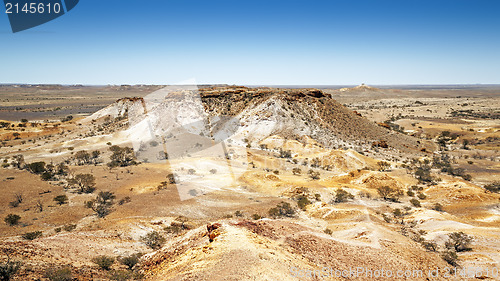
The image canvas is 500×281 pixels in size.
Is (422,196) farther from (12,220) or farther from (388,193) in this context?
(12,220)

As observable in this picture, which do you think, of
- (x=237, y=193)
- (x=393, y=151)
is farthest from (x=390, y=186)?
(x=393, y=151)

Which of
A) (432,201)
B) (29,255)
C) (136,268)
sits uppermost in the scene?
(29,255)

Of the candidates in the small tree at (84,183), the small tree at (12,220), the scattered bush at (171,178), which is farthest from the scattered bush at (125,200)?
the small tree at (12,220)

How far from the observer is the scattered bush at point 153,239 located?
1224cm

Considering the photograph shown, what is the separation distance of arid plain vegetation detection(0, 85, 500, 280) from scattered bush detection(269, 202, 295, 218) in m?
0.09

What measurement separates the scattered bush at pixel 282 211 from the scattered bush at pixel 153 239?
7.15 metres

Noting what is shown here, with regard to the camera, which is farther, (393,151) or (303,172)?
(393,151)

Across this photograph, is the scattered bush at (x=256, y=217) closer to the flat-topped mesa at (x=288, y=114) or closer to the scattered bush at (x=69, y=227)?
the scattered bush at (x=69, y=227)

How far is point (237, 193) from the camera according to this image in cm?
2042

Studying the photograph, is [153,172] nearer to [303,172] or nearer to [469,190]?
[303,172]

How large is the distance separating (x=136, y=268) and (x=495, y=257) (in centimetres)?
1501

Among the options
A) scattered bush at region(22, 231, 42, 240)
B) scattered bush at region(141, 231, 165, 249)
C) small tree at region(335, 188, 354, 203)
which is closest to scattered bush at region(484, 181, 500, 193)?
small tree at region(335, 188, 354, 203)

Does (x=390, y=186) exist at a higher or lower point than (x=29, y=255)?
lower

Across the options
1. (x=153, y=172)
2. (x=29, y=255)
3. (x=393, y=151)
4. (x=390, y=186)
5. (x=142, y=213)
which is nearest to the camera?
(x=29, y=255)
